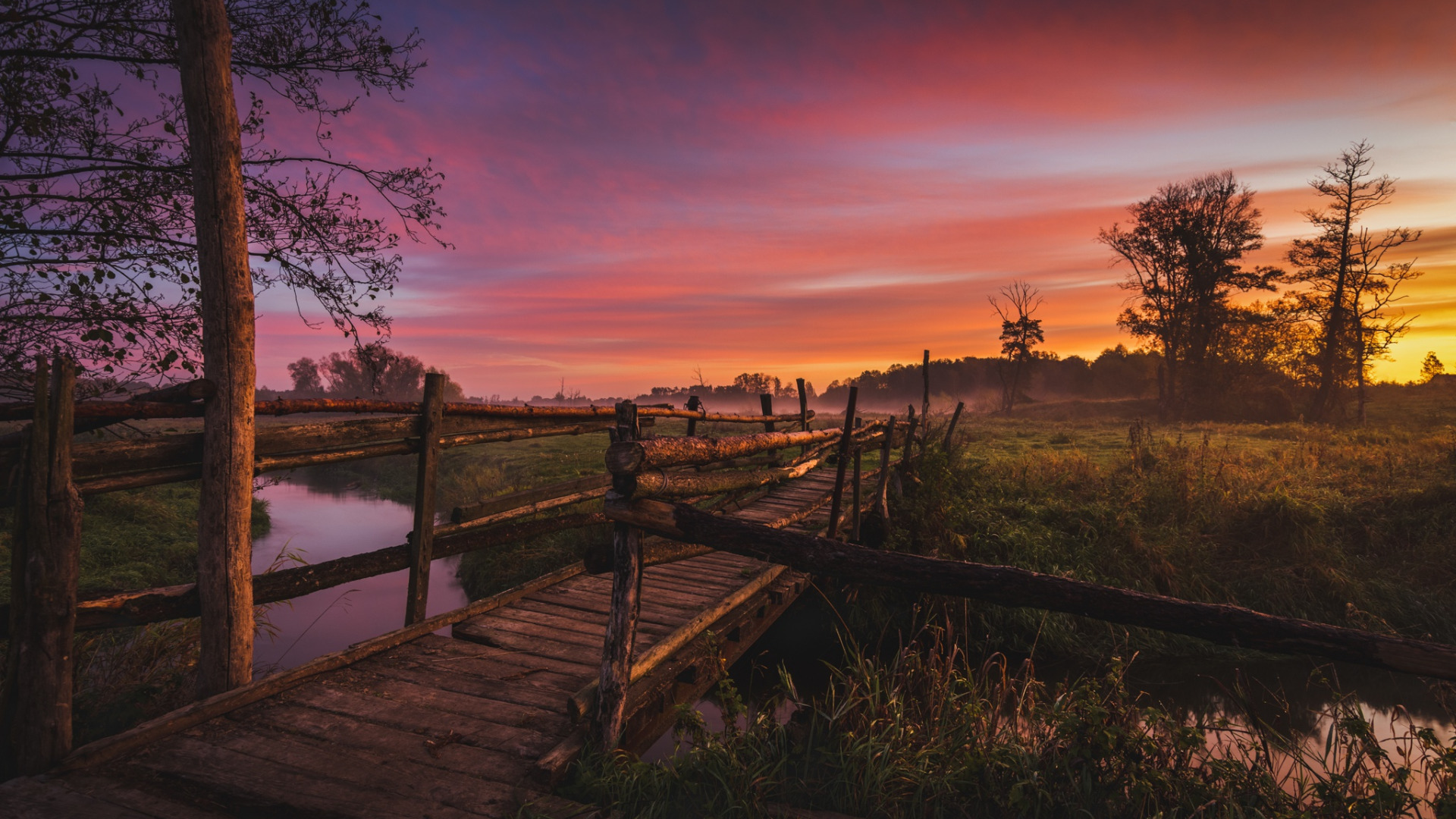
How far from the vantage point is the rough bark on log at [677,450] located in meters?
3.28

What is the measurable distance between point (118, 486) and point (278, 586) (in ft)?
3.53

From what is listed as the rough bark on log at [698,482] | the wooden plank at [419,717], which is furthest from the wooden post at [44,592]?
the rough bark on log at [698,482]

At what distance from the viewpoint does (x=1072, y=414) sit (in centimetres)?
3991

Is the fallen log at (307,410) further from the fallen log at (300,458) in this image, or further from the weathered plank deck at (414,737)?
the weathered plank deck at (414,737)

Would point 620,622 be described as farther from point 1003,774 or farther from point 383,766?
point 1003,774

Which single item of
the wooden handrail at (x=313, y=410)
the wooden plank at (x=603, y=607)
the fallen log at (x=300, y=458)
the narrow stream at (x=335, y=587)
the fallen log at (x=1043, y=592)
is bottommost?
the narrow stream at (x=335, y=587)

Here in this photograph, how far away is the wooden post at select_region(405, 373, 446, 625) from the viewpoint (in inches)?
198

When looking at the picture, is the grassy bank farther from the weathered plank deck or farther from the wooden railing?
the weathered plank deck

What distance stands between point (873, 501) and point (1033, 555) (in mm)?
3236

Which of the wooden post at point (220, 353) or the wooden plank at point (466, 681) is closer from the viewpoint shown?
the wooden post at point (220, 353)

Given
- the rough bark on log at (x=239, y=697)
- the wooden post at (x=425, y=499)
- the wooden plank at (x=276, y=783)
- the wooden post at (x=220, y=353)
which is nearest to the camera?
the wooden plank at (x=276, y=783)

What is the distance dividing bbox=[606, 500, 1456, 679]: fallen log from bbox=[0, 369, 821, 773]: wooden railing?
34 cm

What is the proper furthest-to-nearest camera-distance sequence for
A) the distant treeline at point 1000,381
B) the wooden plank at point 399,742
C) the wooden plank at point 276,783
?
the distant treeline at point 1000,381
the wooden plank at point 399,742
the wooden plank at point 276,783

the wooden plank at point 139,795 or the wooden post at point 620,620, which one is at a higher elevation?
the wooden post at point 620,620
